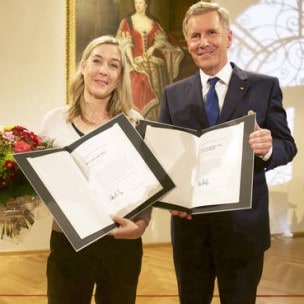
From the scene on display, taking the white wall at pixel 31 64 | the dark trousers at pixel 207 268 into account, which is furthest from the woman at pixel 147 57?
the dark trousers at pixel 207 268

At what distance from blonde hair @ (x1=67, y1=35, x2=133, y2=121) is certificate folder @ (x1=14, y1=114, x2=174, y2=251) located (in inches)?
9.6

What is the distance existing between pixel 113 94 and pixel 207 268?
0.87 meters

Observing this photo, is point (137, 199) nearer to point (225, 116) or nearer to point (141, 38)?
point (225, 116)

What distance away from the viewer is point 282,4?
184 inches

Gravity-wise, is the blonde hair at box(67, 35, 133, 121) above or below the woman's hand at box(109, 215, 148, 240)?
above

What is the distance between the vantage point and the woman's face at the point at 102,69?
1576 millimetres

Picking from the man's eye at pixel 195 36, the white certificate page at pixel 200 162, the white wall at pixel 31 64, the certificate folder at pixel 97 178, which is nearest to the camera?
the certificate folder at pixel 97 178

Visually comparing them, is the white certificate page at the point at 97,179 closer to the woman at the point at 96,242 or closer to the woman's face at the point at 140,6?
the woman at the point at 96,242

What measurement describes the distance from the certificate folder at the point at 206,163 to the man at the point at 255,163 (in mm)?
173

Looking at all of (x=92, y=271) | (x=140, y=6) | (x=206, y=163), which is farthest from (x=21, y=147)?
(x=140, y=6)

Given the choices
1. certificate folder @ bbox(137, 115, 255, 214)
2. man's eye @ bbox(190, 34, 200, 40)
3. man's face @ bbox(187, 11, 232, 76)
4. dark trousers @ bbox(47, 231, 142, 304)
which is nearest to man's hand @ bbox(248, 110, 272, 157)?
certificate folder @ bbox(137, 115, 255, 214)

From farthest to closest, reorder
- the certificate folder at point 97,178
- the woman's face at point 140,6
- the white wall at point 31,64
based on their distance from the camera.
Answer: the woman's face at point 140,6 → the white wall at point 31,64 → the certificate folder at point 97,178

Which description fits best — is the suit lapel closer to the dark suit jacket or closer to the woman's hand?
the dark suit jacket

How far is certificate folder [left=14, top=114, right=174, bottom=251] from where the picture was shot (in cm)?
127
